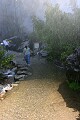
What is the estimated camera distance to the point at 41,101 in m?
14.8

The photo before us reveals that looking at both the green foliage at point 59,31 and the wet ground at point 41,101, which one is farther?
the green foliage at point 59,31

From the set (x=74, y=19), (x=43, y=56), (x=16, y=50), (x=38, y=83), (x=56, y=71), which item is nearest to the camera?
(x=38, y=83)

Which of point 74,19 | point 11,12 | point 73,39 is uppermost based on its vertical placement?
point 11,12

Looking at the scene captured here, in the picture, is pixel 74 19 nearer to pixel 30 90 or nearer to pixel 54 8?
pixel 54 8

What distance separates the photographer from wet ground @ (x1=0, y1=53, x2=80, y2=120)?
12.9 m

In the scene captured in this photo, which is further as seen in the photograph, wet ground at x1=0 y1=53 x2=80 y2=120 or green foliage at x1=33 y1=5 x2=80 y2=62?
green foliage at x1=33 y1=5 x2=80 y2=62

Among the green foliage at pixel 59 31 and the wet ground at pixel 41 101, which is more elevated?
the green foliage at pixel 59 31

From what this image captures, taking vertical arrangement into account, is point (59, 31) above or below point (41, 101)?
above

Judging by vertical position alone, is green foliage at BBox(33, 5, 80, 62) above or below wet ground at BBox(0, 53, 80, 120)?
above

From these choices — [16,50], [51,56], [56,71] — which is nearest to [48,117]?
[56,71]

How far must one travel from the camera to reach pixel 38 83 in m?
18.3

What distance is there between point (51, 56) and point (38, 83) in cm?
932

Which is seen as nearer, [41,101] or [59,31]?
[41,101]

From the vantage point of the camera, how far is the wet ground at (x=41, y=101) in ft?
42.5
